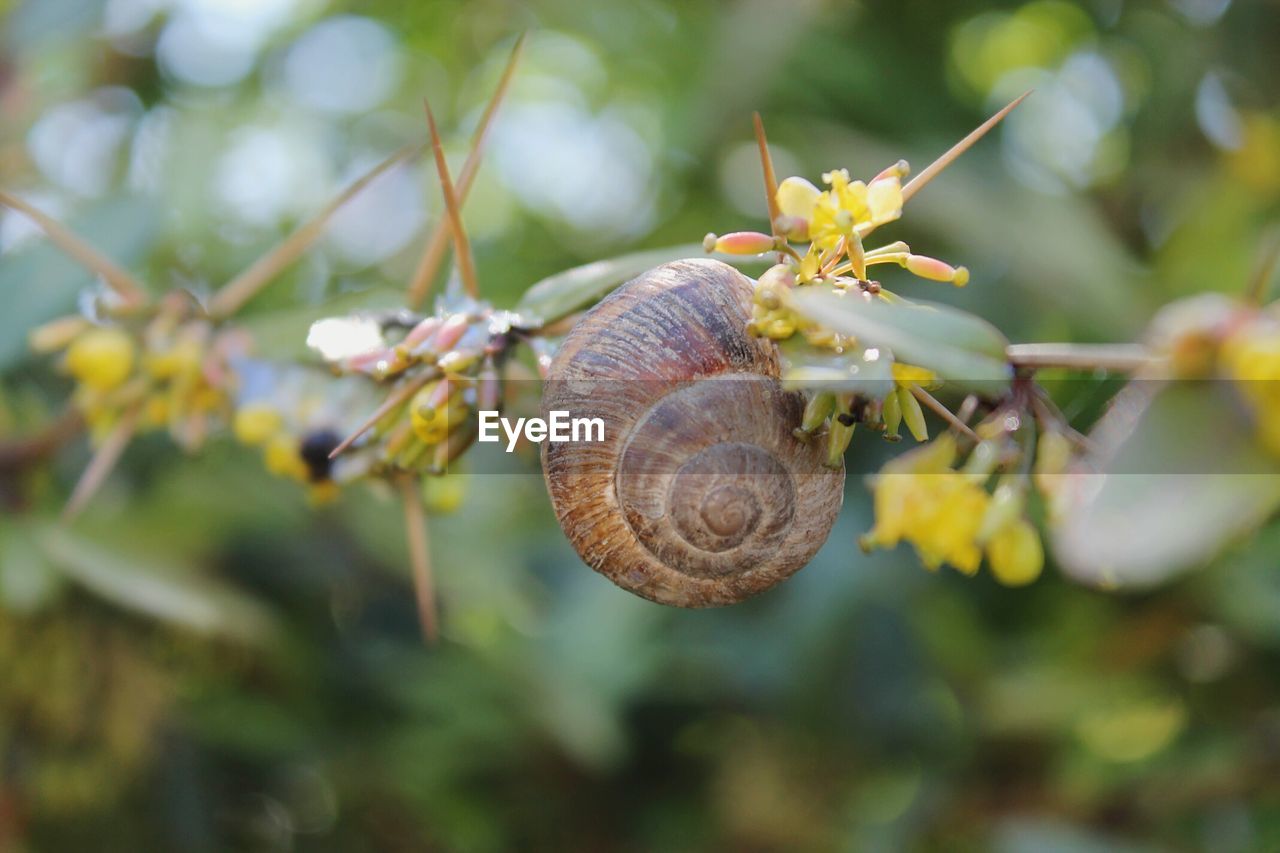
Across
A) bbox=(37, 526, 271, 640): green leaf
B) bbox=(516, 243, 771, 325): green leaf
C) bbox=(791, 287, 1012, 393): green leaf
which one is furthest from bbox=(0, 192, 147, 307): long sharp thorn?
bbox=(791, 287, 1012, 393): green leaf

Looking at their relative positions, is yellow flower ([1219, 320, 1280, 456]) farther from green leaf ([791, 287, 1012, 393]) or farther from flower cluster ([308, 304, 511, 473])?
flower cluster ([308, 304, 511, 473])

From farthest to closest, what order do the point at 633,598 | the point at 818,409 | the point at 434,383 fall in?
1. the point at 633,598
2. the point at 434,383
3. the point at 818,409

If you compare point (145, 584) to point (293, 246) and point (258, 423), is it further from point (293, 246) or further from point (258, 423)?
point (293, 246)

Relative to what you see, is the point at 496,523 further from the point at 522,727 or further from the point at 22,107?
the point at 22,107

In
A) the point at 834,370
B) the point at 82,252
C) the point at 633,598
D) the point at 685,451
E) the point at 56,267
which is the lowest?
the point at 633,598

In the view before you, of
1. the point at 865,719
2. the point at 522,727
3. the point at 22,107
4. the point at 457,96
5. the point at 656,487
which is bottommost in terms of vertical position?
the point at 522,727

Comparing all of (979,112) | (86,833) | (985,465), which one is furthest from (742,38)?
(86,833)

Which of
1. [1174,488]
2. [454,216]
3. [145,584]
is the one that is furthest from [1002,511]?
[145,584]
